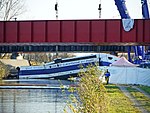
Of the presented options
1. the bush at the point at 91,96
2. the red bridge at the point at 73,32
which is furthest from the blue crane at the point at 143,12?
the bush at the point at 91,96

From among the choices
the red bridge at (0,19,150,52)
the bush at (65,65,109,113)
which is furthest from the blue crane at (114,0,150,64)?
the bush at (65,65,109,113)

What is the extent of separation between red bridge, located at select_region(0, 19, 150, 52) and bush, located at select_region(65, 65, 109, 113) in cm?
1448

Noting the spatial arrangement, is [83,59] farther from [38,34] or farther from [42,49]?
[38,34]

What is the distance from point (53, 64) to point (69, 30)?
39349 mm

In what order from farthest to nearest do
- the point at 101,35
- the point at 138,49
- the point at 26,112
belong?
1. the point at 138,49
2. the point at 101,35
3. the point at 26,112

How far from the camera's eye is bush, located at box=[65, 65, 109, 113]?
39.4 ft

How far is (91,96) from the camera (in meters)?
12.7

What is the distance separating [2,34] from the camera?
101 ft

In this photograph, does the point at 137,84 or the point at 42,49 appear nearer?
the point at 137,84

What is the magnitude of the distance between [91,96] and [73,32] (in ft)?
58.8

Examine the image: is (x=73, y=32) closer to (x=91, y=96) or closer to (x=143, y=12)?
Result: (x=91, y=96)

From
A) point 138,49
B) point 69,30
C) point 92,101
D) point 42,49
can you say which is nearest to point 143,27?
point 69,30

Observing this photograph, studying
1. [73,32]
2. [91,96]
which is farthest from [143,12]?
[91,96]

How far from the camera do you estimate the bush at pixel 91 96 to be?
12022 millimetres
